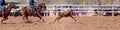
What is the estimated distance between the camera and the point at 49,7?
1163 inches

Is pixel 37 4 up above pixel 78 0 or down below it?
above

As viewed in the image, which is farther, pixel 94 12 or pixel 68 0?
pixel 68 0

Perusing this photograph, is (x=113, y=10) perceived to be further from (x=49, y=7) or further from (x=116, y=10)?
(x=49, y=7)

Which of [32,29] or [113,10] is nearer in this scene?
[32,29]

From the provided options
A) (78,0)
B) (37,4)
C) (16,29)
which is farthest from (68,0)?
(16,29)

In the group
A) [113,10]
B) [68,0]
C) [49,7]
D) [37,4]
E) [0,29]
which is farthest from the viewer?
[68,0]

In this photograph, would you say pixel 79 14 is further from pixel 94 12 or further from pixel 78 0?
pixel 78 0

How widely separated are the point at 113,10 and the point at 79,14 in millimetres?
2680

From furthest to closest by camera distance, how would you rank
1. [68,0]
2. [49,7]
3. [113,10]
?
[68,0]
[49,7]
[113,10]

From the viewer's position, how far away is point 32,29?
1332cm

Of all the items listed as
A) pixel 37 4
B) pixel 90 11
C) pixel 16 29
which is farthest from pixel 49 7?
pixel 16 29

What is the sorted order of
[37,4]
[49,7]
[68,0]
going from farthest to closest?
[68,0] → [49,7] → [37,4]

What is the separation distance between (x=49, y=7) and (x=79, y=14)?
2.33 m

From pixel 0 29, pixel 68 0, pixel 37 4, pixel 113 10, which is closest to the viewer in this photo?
pixel 0 29
